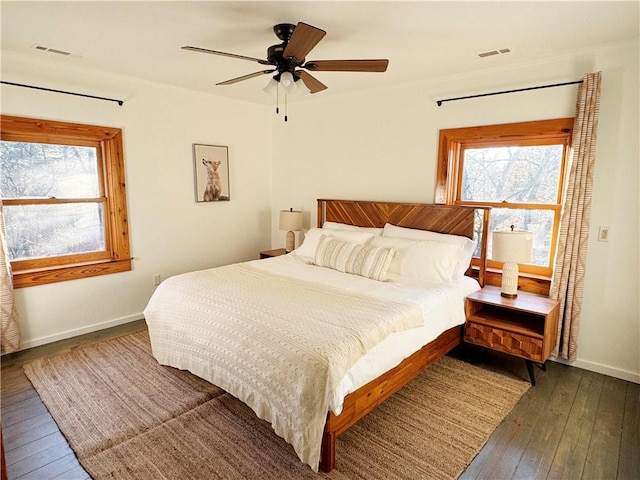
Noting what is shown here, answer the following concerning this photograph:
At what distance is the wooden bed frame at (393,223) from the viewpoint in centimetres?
197

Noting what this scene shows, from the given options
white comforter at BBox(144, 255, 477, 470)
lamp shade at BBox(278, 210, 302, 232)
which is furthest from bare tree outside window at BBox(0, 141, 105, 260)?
lamp shade at BBox(278, 210, 302, 232)

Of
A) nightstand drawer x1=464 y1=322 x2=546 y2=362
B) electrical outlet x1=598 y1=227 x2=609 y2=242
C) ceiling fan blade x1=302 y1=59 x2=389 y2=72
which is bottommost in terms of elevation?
nightstand drawer x1=464 y1=322 x2=546 y2=362

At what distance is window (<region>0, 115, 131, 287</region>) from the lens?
3.14 meters

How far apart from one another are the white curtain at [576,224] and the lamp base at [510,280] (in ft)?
0.96

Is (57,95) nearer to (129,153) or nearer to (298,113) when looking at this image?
(129,153)

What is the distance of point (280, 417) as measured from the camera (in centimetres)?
195

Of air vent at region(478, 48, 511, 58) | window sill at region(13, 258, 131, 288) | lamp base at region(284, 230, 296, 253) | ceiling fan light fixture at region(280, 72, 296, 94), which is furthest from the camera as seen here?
lamp base at region(284, 230, 296, 253)

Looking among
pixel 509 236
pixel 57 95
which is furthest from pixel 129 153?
pixel 509 236

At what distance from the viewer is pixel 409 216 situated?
12.1 ft

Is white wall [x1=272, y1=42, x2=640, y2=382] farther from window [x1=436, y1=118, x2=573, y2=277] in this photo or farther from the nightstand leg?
the nightstand leg

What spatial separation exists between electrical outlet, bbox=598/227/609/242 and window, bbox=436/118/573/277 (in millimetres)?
325

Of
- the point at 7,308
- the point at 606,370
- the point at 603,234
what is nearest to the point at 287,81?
the point at 603,234

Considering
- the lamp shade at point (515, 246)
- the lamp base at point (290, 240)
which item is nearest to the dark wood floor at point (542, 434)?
the lamp shade at point (515, 246)

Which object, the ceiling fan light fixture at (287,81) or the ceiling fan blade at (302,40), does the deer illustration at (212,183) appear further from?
the ceiling fan blade at (302,40)
